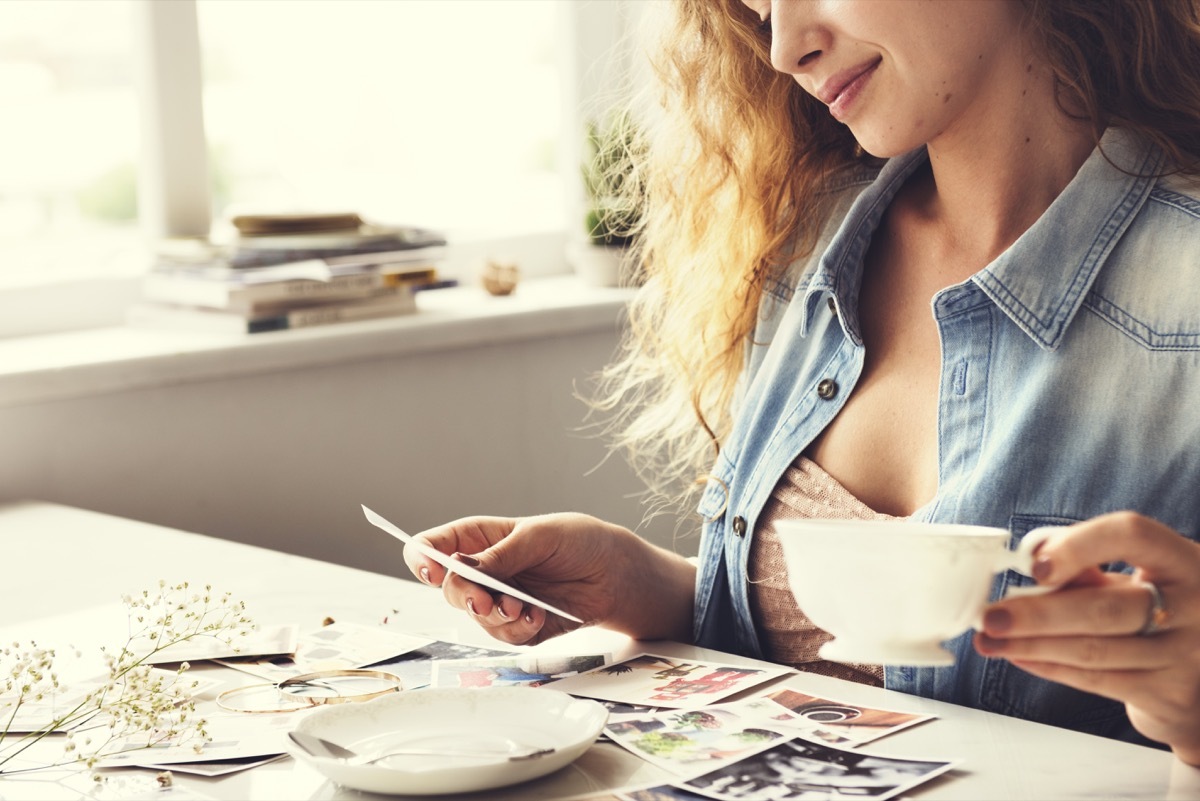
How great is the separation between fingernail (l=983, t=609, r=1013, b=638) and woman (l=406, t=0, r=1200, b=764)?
0.32m

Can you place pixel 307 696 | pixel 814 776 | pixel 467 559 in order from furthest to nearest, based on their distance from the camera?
pixel 467 559 → pixel 307 696 → pixel 814 776

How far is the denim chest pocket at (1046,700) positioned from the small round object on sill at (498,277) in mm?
1353

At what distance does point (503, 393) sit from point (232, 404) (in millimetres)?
471

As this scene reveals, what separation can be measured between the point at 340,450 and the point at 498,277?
0.45 metres

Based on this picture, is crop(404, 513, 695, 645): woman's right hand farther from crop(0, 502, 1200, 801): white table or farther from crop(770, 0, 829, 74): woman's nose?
crop(770, 0, 829, 74): woman's nose

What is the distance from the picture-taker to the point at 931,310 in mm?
1281

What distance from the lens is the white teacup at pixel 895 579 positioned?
723 mm

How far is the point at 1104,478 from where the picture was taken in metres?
1.09

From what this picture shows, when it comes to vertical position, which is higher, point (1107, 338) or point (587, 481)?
point (1107, 338)

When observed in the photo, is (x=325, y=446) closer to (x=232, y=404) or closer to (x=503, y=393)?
(x=232, y=404)

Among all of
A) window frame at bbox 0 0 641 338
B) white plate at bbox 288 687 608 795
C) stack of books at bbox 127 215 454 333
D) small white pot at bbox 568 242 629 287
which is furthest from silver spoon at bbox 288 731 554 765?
small white pot at bbox 568 242 629 287

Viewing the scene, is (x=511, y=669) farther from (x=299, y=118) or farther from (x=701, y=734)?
(x=299, y=118)

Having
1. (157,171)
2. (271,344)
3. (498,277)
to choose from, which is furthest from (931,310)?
(157,171)

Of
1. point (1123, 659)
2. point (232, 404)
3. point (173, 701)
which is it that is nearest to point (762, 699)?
point (1123, 659)
